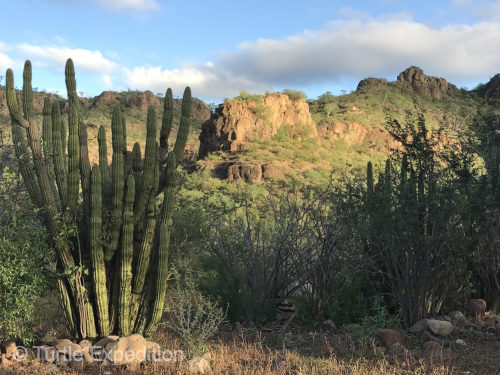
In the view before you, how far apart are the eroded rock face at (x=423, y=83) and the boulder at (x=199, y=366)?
54923 millimetres

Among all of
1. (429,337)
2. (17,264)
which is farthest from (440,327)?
(17,264)

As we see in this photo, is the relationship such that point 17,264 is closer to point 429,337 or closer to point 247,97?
point 429,337

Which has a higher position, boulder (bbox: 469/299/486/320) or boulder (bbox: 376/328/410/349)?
boulder (bbox: 469/299/486/320)

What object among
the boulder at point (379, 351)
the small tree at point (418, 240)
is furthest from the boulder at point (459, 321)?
the boulder at point (379, 351)

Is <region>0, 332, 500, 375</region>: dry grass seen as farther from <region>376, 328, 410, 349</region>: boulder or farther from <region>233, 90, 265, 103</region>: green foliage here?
<region>233, 90, 265, 103</region>: green foliage

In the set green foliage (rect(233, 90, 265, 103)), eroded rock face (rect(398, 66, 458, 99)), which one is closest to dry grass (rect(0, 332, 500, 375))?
green foliage (rect(233, 90, 265, 103))

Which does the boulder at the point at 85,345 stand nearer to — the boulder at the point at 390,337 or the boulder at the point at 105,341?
the boulder at the point at 105,341

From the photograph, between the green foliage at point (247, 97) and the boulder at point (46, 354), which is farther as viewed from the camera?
the green foliage at point (247, 97)

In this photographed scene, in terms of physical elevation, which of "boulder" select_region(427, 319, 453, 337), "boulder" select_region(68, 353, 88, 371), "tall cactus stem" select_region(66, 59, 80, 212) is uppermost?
"tall cactus stem" select_region(66, 59, 80, 212)

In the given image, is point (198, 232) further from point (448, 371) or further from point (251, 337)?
point (448, 371)

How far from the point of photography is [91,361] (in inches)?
211

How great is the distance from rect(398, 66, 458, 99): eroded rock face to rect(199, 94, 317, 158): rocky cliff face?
22.0m

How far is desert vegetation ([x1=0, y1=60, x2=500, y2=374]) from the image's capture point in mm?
5555

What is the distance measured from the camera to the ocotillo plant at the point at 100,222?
5.91 meters
